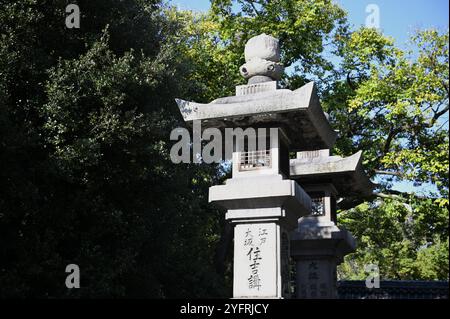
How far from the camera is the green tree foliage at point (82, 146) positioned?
31.2 ft

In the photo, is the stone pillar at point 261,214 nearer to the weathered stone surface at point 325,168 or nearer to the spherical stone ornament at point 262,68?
the spherical stone ornament at point 262,68

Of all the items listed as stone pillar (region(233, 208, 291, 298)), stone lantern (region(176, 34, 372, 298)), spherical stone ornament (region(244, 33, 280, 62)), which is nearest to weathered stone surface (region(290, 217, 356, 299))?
stone lantern (region(176, 34, 372, 298))

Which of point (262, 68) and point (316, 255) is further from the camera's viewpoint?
point (316, 255)

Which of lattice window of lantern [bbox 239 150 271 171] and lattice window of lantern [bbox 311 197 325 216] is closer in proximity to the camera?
lattice window of lantern [bbox 239 150 271 171]

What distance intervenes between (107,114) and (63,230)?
2352 mm

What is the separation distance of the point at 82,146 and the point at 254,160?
3.18 metres

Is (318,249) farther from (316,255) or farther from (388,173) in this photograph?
(388,173)

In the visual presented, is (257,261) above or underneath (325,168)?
underneath

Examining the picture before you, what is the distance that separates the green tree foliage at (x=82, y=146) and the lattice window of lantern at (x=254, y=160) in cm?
281

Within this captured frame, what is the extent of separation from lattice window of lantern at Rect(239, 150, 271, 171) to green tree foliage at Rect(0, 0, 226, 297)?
9.23ft

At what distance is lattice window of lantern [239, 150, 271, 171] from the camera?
8.34 meters

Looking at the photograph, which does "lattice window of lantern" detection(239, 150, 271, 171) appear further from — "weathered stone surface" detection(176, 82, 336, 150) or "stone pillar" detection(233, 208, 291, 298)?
"stone pillar" detection(233, 208, 291, 298)

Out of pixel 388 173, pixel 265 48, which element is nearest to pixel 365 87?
pixel 388 173

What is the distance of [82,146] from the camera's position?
31.2 feet
